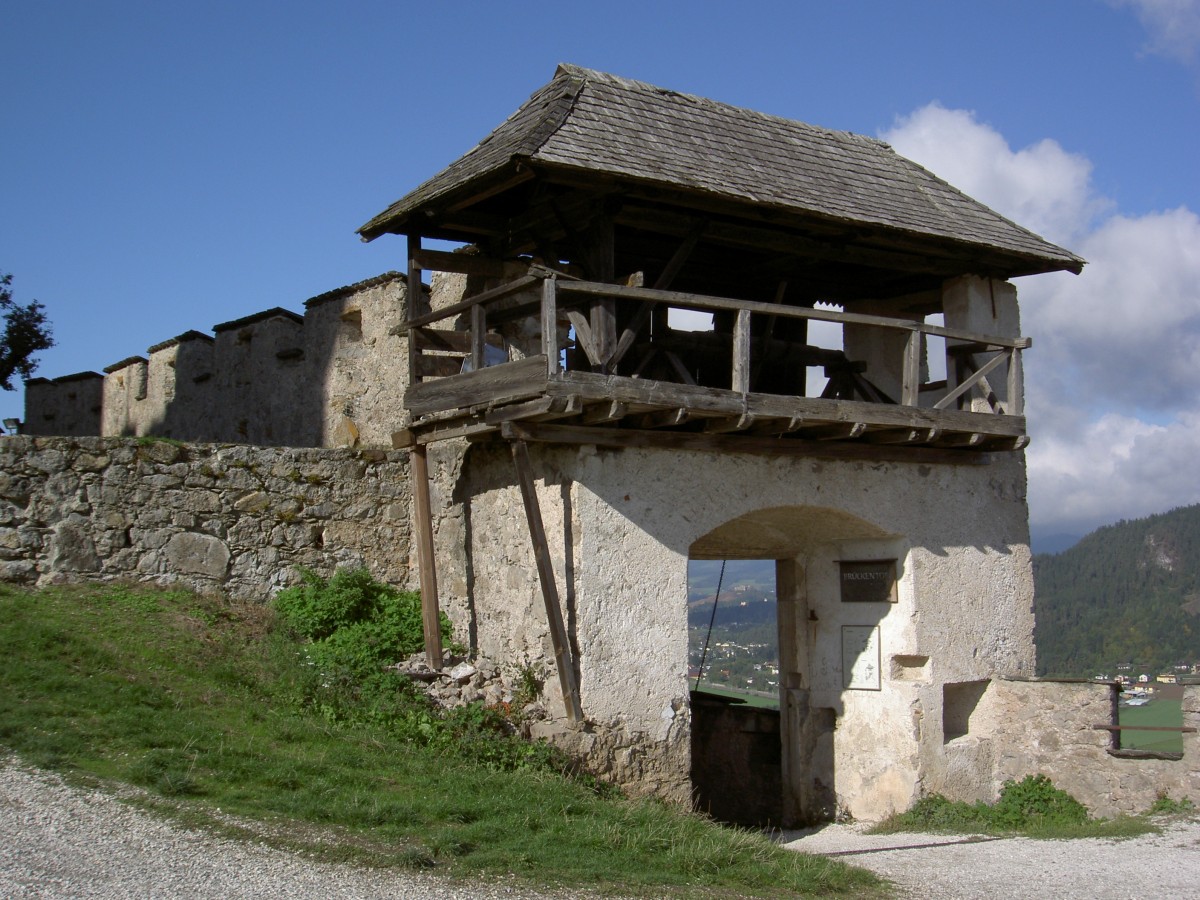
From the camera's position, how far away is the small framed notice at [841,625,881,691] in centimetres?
1269

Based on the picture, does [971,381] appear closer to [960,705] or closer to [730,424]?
[730,424]

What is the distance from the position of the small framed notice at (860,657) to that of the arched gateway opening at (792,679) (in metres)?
0.07

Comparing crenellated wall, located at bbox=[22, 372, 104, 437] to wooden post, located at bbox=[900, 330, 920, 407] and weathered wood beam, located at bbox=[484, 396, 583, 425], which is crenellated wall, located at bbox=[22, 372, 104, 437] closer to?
weathered wood beam, located at bbox=[484, 396, 583, 425]

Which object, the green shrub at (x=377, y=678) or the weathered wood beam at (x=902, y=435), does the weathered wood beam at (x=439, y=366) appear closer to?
the green shrub at (x=377, y=678)

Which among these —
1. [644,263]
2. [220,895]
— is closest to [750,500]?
[644,263]

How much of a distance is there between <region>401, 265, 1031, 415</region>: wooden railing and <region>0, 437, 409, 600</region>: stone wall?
1510mm

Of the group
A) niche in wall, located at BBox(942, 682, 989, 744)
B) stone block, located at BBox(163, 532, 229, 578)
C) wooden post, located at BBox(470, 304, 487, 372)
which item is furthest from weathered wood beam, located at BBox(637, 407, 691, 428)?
niche in wall, located at BBox(942, 682, 989, 744)

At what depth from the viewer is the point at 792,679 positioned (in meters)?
13.4

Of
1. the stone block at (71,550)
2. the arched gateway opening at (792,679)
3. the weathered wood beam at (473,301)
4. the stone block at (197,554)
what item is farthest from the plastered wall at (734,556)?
the stone block at (71,550)

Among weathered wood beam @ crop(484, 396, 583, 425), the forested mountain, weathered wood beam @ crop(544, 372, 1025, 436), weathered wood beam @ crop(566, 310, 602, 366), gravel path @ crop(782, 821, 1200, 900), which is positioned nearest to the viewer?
gravel path @ crop(782, 821, 1200, 900)

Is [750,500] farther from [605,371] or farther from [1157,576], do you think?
[1157,576]

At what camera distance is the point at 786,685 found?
44.0 feet

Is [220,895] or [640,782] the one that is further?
[640,782]

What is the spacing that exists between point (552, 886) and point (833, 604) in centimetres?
667
